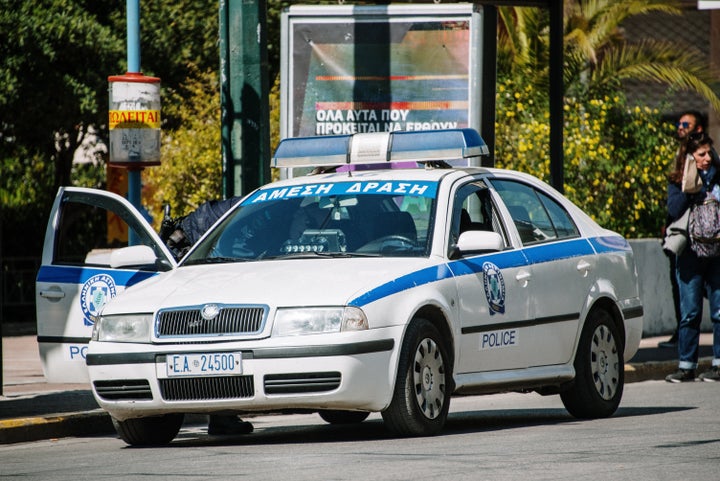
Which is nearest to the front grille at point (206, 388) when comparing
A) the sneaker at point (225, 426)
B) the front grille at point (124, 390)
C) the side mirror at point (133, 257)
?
the front grille at point (124, 390)

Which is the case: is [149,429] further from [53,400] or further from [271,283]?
[53,400]

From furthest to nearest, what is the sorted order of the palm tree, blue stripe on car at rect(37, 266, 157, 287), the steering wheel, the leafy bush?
the palm tree < the leafy bush < blue stripe on car at rect(37, 266, 157, 287) < the steering wheel

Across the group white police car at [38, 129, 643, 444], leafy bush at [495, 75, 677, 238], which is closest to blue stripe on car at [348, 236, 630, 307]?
white police car at [38, 129, 643, 444]

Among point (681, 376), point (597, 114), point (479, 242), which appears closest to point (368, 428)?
point (479, 242)

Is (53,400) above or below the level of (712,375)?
above

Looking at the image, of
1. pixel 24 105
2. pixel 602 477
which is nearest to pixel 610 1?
pixel 24 105

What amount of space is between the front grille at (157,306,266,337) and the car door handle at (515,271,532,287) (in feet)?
6.54

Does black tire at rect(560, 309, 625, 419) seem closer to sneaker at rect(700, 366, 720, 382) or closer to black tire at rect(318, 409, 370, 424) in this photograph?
black tire at rect(318, 409, 370, 424)

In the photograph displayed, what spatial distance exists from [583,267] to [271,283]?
2614 mm

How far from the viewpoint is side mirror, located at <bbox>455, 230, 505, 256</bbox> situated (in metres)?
8.94

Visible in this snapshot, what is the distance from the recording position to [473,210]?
10.0 meters

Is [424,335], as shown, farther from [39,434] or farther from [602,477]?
[39,434]

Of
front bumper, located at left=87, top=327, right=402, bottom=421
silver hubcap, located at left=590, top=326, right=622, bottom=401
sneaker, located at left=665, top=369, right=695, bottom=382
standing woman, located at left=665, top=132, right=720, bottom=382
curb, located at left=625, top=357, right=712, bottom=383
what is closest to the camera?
front bumper, located at left=87, top=327, right=402, bottom=421

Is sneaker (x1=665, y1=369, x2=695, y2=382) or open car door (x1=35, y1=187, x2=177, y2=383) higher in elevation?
open car door (x1=35, y1=187, x2=177, y2=383)
